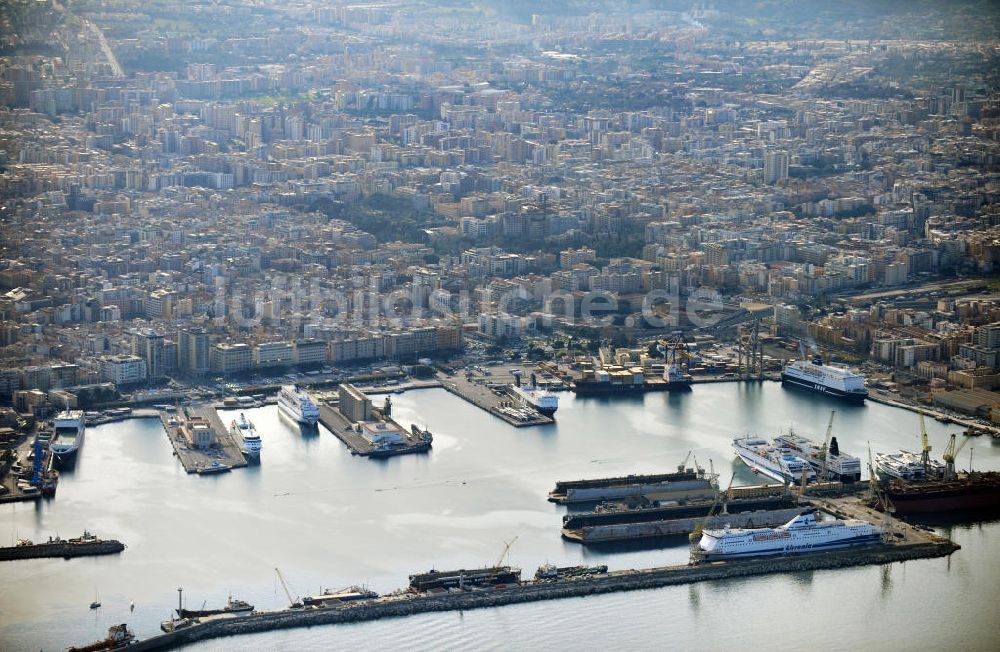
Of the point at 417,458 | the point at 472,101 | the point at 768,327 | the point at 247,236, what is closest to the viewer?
the point at 417,458

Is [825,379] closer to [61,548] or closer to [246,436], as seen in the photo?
[246,436]

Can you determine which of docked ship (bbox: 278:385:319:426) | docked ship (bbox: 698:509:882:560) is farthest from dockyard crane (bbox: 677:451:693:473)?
docked ship (bbox: 278:385:319:426)

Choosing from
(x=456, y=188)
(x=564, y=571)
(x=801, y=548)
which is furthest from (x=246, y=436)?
(x=456, y=188)

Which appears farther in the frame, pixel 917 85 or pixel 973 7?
pixel 973 7

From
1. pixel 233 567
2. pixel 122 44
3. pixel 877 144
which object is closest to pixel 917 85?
pixel 877 144

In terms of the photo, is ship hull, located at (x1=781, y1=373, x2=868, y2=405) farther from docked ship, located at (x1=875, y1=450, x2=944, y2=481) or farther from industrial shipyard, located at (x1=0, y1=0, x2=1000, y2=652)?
docked ship, located at (x1=875, y1=450, x2=944, y2=481)

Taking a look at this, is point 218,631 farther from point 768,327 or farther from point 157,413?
point 768,327
